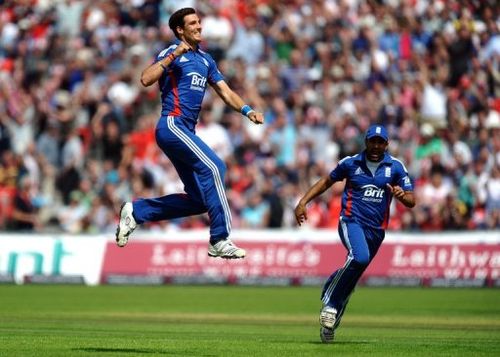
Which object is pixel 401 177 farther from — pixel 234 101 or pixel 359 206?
pixel 234 101

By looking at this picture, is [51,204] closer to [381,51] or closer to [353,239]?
[381,51]

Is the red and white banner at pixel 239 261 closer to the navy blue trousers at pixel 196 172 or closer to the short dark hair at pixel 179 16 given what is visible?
the navy blue trousers at pixel 196 172

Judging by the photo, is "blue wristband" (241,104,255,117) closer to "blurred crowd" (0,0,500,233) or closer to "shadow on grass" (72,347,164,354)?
"shadow on grass" (72,347,164,354)

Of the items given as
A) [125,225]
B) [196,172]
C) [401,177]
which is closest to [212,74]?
[196,172]

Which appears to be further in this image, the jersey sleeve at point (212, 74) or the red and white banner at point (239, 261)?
the red and white banner at point (239, 261)

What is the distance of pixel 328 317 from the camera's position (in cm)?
1480

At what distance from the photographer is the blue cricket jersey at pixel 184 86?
45.4ft

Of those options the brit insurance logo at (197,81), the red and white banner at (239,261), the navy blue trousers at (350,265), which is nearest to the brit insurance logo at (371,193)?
the navy blue trousers at (350,265)

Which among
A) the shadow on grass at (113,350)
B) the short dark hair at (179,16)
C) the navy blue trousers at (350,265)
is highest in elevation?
the short dark hair at (179,16)

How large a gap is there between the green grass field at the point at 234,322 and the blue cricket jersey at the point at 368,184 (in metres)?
1.41

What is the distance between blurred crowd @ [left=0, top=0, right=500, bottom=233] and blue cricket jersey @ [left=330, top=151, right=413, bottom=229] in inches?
440

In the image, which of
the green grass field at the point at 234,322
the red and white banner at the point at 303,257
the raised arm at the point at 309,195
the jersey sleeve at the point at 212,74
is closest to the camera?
the green grass field at the point at 234,322

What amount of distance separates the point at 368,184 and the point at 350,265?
95cm

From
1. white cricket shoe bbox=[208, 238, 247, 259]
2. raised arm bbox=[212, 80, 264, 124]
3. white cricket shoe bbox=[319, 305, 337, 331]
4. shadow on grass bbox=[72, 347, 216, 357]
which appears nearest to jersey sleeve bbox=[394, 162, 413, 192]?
white cricket shoe bbox=[319, 305, 337, 331]
